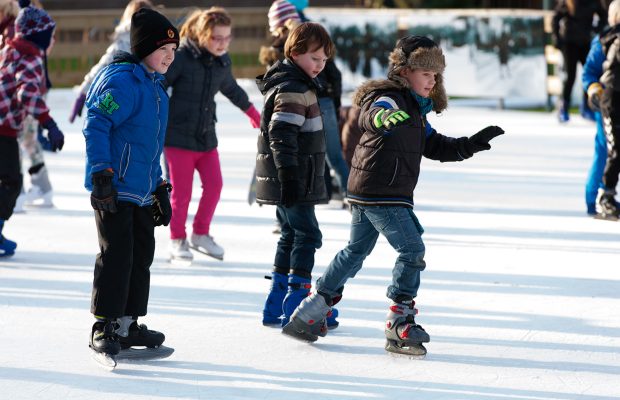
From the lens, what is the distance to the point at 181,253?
728 cm

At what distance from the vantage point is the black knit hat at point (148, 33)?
510 cm

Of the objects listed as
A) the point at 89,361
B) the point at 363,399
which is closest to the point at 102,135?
the point at 89,361

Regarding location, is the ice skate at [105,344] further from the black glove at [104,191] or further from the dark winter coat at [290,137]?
the dark winter coat at [290,137]

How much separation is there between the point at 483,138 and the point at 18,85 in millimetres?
2979

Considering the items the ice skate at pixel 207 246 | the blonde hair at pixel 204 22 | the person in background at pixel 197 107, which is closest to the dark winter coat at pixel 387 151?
the person in background at pixel 197 107

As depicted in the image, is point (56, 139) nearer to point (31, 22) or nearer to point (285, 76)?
point (31, 22)

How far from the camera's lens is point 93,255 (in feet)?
24.8

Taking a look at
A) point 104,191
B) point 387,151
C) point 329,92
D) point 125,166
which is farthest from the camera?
point 329,92

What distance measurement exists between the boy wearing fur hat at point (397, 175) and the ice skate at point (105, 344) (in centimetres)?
80

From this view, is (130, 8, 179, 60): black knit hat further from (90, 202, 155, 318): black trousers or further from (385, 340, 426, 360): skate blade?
(385, 340, 426, 360): skate blade

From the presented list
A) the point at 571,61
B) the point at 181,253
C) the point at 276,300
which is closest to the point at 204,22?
the point at 181,253

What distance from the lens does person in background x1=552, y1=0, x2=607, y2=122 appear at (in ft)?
47.6

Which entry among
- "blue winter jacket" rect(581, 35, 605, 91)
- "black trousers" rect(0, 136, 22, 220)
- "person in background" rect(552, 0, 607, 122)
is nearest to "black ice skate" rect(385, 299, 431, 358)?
"black trousers" rect(0, 136, 22, 220)

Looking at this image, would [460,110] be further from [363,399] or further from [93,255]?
[363,399]
